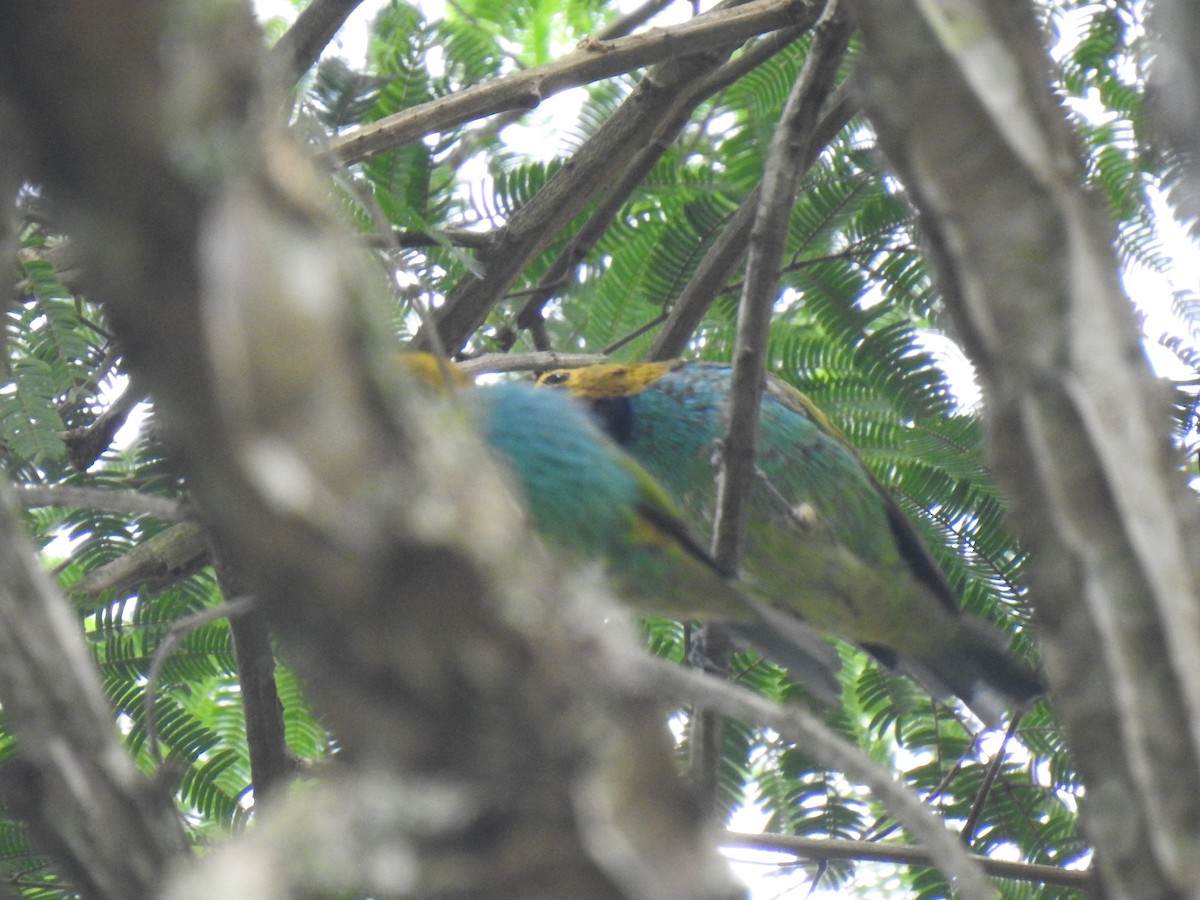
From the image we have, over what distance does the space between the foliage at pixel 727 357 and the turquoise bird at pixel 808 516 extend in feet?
0.31

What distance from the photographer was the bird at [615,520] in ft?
9.68

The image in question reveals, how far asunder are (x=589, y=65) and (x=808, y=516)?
145cm

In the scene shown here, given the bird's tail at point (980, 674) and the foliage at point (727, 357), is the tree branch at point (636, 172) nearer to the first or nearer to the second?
the foliage at point (727, 357)

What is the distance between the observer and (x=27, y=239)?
11.4 feet

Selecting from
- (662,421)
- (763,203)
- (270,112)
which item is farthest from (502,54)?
(270,112)

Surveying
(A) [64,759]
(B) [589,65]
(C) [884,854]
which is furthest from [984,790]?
(A) [64,759]

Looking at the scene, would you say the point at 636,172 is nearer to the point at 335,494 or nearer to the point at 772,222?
the point at 772,222

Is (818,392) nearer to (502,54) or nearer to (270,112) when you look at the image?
(502,54)

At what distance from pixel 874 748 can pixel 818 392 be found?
1.19 meters

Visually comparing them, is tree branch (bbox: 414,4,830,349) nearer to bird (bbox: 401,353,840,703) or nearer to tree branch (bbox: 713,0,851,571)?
bird (bbox: 401,353,840,703)

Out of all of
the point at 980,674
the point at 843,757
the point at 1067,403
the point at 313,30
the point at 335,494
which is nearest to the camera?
the point at 335,494

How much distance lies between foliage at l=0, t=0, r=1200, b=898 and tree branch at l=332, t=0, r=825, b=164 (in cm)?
26

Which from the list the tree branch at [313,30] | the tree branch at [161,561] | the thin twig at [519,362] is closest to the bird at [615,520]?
the thin twig at [519,362]

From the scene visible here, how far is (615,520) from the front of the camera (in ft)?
9.86
